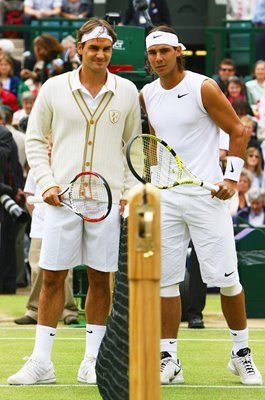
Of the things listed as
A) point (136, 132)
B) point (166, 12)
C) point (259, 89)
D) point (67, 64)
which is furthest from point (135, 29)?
point (166, 12)

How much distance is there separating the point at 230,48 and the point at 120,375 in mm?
15410

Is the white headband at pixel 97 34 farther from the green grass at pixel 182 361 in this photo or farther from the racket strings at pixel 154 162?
the green grass at pixel 182 361

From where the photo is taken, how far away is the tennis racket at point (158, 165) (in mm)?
7676

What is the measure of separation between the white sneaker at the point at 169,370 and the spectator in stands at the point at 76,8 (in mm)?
14349

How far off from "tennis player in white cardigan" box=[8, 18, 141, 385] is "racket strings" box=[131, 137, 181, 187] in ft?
0.77

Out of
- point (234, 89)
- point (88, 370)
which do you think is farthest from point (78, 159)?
point (234, 89)

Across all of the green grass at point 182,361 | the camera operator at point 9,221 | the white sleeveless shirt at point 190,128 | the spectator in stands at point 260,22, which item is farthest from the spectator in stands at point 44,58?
the white sleeveless shirt at point 190,128

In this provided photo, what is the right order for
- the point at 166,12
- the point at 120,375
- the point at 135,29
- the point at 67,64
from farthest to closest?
1. the point at 166,12
2. the point at 67,64
3. the point at 135,29
4. the point at 120,375

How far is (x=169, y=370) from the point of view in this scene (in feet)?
26.8

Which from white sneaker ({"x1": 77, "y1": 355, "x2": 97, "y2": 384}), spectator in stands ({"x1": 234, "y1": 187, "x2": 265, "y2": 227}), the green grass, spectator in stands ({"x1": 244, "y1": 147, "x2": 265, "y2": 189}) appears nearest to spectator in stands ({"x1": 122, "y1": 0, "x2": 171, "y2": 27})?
spectator in stands ({"x1": 244, "y1": 147, "x2": 265, "y2": 189})

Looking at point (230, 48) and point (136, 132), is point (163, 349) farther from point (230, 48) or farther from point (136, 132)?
point (230, 48)

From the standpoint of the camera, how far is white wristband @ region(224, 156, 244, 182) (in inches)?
312

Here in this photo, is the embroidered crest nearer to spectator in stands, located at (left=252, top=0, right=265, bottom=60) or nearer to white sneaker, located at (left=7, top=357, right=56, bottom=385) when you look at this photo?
white sneaker, located at (left=7, top=357, right=56, bottom=385)

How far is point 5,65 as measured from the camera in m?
18.7
